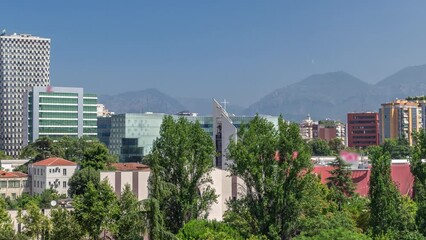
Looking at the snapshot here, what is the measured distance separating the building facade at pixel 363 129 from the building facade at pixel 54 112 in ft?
219

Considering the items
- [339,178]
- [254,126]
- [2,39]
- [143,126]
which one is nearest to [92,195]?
[254,126]

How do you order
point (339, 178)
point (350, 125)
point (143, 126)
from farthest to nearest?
point (350, 125), point (143, 126), point (339, 178)

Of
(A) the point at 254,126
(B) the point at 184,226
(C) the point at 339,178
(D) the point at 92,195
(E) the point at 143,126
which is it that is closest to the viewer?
(D) the point at 92,195

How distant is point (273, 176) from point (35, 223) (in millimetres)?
10627

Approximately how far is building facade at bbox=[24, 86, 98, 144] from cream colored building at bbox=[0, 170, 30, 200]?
48283 millimetres

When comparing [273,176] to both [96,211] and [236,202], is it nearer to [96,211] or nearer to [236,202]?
[236,202]

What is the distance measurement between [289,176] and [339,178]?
15.4m

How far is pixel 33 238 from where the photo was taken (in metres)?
28.2

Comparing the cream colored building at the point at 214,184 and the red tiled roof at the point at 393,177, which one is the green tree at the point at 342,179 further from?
the cream colored building at the point at 214,184

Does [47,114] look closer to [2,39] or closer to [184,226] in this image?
[2,39]

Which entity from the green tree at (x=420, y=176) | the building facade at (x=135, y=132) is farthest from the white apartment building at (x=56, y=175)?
the green tree at (x=420, y=176)

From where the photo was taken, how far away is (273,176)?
30.6 meters

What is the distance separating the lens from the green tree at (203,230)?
28.7 metres

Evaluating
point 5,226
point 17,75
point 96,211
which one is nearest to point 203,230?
point 96,211
